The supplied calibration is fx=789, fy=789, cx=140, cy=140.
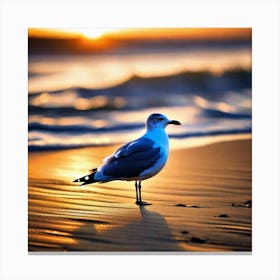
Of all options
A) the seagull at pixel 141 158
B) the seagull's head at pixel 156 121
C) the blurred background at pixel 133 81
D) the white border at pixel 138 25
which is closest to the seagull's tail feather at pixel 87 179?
the seagull at pixel 141 158

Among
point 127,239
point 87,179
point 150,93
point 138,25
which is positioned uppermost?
point 138,25

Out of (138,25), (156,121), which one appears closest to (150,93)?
(156,121)

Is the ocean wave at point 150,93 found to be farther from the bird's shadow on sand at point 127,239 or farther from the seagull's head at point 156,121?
the bird's shadow on sand at point 127,239

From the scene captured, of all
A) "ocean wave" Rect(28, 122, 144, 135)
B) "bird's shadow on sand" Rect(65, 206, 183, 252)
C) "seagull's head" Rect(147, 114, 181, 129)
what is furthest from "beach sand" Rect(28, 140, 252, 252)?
"seagull's head" Rect(147, 114, 181, 129)

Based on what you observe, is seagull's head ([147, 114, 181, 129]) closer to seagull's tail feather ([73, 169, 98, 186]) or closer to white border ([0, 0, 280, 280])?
seagull's tail feather ([73, 169, 98, 186])

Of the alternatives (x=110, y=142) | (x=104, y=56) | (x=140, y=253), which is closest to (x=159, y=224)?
(x=140, y=253)

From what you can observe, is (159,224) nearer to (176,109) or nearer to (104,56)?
(176,109)

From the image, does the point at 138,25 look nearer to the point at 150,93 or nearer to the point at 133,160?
the point at 150,93

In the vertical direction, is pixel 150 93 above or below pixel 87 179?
above
